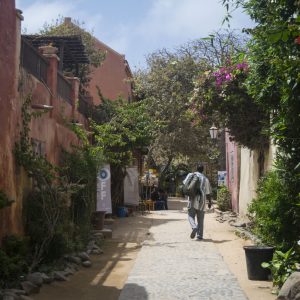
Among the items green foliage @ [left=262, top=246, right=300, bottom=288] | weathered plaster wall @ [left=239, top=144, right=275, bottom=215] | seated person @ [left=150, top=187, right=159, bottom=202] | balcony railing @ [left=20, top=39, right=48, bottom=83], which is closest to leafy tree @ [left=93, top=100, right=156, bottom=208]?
weathered plaster wall @ [left=239, top=144, right=275, bottom=215]

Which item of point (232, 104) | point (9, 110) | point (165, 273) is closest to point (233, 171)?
point (232, 104)

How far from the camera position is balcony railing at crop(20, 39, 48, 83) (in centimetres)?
1082

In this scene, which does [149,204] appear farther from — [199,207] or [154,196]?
[199,207]

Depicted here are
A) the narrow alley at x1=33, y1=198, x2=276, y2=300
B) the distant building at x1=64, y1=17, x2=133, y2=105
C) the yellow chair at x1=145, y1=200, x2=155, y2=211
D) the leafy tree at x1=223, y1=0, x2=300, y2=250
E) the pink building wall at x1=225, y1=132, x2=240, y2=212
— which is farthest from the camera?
the distant building at x1=64, y1=17, x2=133, y2=105

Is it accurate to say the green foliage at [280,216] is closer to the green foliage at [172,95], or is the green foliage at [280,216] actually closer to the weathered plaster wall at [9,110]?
the weathered plaster wall at [9,110]

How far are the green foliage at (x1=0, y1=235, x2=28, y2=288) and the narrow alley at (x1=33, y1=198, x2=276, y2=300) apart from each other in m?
0.48

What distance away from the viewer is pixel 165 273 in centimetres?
955

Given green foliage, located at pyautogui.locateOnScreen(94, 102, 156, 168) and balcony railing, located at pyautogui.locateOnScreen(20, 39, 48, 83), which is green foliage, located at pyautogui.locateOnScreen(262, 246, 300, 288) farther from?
green foliage, located at pyautogui.locateOnScreen(94, 102, 156, 168)

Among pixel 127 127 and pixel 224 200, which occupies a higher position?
pixel 127 127

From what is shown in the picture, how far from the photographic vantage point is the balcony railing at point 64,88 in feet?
47.5

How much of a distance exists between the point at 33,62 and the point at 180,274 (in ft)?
18.0

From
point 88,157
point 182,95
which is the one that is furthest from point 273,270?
point 182,95

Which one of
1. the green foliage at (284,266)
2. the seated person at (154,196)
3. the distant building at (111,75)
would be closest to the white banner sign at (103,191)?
the green foliage at (284,266)

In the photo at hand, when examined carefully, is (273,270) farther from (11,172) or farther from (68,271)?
(11,172)
